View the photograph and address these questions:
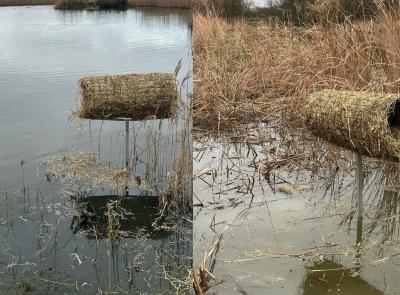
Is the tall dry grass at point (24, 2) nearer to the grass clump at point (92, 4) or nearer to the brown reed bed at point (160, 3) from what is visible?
the grass clump at point (92, 4)

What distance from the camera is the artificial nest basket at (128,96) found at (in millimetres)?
4926

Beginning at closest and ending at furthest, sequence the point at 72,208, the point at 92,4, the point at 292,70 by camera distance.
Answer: the point at 72,208 < the point at 292,70 < the point at 92,4

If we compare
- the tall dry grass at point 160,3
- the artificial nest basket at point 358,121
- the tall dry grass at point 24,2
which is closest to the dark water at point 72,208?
the artificial nest basket at point 358,121

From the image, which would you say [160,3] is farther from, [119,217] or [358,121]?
[358,121]

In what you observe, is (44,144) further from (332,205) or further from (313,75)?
(332,205)

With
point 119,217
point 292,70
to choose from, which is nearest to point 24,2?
point 292,70

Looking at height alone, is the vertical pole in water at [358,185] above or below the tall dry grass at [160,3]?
below

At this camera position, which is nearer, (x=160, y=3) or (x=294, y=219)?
(x=294, y=219)

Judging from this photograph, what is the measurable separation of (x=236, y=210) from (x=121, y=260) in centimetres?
85

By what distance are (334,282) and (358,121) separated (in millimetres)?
919

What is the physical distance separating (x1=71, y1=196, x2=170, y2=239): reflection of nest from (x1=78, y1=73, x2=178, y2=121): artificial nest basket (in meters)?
0.86

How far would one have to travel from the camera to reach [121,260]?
3.36m

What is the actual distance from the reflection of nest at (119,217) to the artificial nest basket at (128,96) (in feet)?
2.81

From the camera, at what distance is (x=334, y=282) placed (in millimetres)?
2789
